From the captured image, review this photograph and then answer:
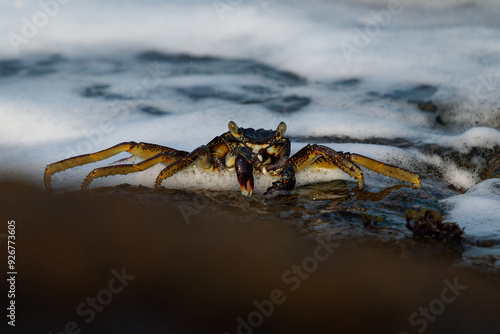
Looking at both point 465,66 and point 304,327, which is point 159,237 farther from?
point 465,66

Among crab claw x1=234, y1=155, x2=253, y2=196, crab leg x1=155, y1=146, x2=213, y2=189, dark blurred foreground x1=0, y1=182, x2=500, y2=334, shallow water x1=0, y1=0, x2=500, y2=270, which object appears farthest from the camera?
shallow water x1=0, y1=0, x2=500, y2=270

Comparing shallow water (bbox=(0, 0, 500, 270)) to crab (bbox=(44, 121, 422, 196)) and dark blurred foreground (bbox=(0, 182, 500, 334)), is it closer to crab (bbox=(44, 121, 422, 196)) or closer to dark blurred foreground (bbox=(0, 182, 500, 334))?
crab (bbox=(44, 121, 422, 196))

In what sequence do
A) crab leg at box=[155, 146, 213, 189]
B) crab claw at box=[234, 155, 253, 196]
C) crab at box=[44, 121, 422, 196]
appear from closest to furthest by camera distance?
1. crab claw at box=[234, 155, 253, 196]
2. crab leg at box=[155, 146, 213, 189]
3. crab at box=[44, 121, 422, 196]

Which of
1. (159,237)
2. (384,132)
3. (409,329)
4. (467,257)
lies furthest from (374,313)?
(384,132)

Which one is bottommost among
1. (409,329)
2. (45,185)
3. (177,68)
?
(409,329)

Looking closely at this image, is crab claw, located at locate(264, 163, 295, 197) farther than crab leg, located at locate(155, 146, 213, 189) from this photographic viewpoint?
Yes

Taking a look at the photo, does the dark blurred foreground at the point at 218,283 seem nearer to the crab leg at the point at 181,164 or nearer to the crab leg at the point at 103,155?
the crab leg at the point at 181,164

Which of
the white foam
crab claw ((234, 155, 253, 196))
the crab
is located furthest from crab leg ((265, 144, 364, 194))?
the white foam

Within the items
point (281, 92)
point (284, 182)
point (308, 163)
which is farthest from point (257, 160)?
point (281, 92)

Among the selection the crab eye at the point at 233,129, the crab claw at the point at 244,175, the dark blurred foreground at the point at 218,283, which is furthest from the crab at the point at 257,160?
the dark blurred foreground at the point at 218,283

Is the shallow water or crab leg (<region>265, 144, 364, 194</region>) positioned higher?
the shallow water
